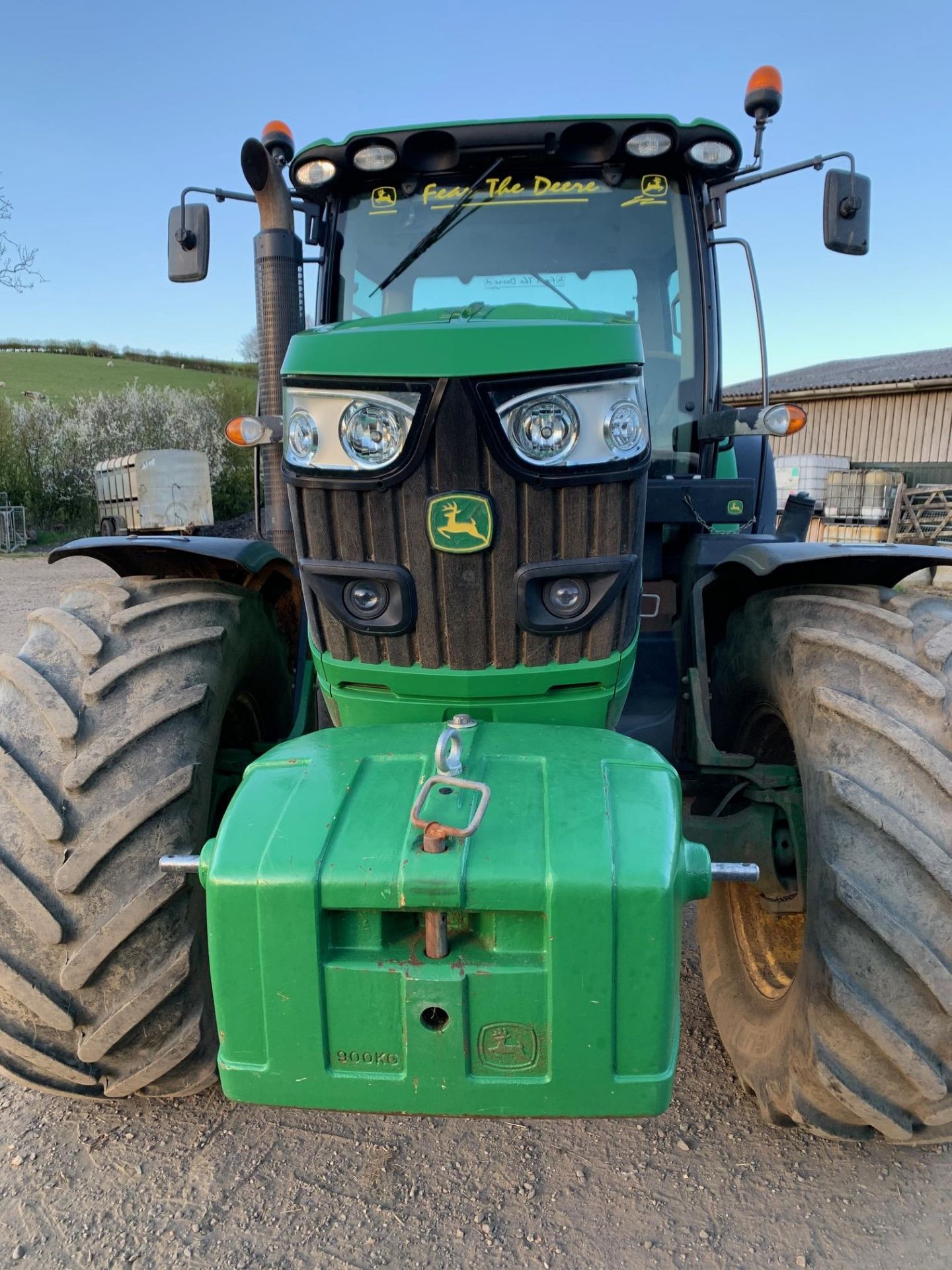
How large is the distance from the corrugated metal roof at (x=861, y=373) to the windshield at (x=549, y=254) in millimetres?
19745

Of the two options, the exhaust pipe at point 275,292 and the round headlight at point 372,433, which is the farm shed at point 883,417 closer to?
the exhaust pipe at point 275,292

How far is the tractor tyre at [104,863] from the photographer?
1891mm

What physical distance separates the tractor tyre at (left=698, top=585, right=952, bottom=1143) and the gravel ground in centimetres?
22

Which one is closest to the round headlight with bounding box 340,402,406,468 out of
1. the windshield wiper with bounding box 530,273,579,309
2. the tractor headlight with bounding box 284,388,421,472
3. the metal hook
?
the tractor headlight with bounding box 284,388,421,472

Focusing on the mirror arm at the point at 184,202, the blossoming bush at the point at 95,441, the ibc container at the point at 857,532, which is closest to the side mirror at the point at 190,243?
the mirror arm at the point at 184,202

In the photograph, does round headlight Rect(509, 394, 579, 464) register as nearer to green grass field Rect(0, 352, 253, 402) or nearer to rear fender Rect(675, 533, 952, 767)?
rear fender Rect(675, 533, 952, 767)

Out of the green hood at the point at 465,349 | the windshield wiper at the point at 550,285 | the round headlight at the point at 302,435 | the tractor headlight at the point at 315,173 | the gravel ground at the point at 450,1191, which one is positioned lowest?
the gravel ground at the point at 450,1191

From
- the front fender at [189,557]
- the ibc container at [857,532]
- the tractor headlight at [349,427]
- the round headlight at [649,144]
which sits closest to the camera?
the tractor headlight at [349,427]

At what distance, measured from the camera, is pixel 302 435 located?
198cm

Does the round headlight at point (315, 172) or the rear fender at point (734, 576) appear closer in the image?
the rear fender at point (734, 576)

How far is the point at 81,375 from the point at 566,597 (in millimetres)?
44676

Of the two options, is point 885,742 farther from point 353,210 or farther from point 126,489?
point 126,489

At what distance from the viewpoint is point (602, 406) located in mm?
1913

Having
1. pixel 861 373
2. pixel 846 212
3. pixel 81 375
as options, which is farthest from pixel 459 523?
pixel 81 375
